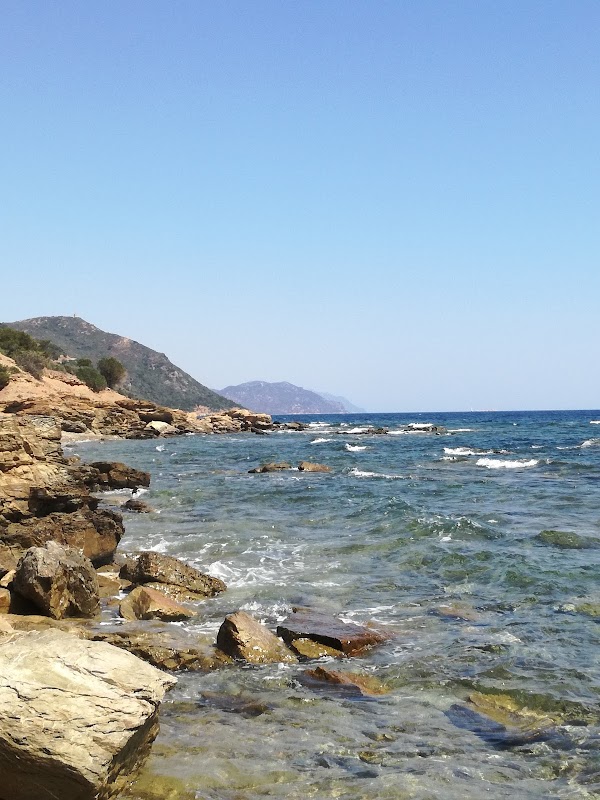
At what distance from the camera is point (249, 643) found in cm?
859

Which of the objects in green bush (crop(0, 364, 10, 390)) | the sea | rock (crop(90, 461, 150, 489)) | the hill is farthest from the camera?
the hill

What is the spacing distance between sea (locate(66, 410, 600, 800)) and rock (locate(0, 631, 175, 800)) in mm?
803

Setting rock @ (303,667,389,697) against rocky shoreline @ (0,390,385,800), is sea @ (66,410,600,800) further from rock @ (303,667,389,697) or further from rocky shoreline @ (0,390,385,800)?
rocky shoreline @ (0,390,385,800)

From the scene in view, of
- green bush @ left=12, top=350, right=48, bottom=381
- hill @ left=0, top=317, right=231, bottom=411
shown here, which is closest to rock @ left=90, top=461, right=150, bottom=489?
green bush @ left=12, top=350, right=48, bottom=381

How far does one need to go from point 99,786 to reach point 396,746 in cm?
291

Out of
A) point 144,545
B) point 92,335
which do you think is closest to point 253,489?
point 144,545

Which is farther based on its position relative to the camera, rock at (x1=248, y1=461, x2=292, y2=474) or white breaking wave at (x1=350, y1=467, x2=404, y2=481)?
rock at (x1=248, y1=461, x2=292, y2=474)

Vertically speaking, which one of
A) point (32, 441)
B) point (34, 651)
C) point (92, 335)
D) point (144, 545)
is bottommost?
point (144, 545)

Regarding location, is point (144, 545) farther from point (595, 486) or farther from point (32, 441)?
point (595, 486)

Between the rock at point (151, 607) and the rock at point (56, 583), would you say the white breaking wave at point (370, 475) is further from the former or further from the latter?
the rock at point (56, 583)

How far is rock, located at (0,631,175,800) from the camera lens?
4379 millimetres

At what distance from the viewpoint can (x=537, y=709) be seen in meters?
7.11

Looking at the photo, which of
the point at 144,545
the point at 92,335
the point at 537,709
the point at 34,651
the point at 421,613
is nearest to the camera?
the point at 34,651

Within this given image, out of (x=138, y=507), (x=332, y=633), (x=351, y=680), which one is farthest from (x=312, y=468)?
(x=351, y=680)
